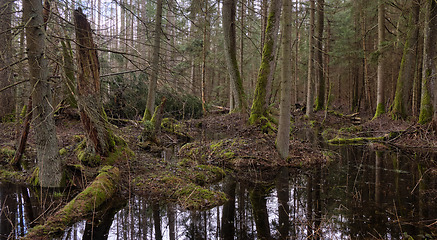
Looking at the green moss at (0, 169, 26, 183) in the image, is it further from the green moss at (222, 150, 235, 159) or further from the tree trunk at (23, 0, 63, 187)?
the green moss at (222, 150, 235, 159)

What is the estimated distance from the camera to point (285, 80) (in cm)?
760

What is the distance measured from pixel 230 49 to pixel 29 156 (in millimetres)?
9516

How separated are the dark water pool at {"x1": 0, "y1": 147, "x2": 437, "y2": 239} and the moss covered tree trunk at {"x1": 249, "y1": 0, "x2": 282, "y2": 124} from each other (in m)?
4.56

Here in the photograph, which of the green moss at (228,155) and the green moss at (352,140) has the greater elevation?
the green moss at (352,140)

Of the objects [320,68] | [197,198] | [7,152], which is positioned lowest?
[197,198]

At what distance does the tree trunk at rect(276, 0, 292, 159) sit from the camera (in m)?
7.29

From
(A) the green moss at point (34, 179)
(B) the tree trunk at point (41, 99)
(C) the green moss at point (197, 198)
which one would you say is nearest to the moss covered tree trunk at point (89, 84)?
(B) the tree trunk at point (41, 99)

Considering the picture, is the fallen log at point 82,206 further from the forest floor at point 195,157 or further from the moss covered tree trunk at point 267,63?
the moss covered tree trunk at point 267,63

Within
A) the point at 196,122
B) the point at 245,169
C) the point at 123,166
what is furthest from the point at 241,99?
the point at 123,166

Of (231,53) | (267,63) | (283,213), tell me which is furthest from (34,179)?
(231,53)

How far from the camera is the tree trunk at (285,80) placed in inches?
287

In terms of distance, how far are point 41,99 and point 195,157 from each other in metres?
4.93

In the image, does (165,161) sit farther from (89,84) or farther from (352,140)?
(352,140)

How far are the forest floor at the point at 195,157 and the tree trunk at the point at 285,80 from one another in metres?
0.55
